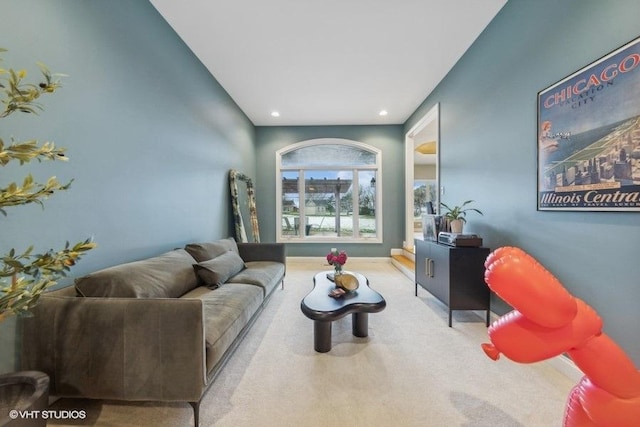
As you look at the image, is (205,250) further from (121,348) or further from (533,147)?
(533,147)

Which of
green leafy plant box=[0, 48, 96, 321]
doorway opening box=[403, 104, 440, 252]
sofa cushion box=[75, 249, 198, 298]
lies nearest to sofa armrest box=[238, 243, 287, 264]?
sofa cushion box=[75, 249, 198, 298]

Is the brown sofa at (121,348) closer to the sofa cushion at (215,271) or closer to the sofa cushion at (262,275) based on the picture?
the sofa cushion at (215,271)

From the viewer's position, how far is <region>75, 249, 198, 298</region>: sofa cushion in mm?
1545

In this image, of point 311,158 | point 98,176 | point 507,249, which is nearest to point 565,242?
point 507,249

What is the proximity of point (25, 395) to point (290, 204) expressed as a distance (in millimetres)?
4971

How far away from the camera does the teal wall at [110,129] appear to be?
142cm

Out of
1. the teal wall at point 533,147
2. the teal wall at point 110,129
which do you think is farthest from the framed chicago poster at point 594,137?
the teal wall at point 110,129

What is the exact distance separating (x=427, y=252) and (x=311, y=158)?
3612mm

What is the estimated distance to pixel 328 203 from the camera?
592 centimetres

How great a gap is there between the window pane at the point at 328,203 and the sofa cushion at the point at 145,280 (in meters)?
3.74

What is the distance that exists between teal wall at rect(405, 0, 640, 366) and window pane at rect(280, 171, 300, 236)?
3.42 metres

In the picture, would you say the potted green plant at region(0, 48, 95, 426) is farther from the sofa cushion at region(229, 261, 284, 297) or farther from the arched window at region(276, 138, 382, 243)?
the arched window at region(276, 138, 382, 243)

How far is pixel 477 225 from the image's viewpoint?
2.88 m

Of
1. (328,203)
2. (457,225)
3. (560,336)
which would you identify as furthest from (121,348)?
(328,203)
